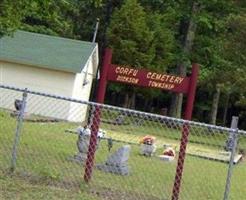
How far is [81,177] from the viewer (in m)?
10.9

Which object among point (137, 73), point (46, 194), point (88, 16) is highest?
point (88, 16)

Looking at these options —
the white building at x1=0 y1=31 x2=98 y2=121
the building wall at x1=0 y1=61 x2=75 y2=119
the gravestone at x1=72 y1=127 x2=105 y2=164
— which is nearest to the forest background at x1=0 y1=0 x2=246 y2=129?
the white building at x1=0 y1=31 x2=98 y2=121

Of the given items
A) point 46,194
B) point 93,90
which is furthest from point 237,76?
point 46,194

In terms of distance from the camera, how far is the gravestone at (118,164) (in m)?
12.0

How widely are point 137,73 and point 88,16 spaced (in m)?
40.6

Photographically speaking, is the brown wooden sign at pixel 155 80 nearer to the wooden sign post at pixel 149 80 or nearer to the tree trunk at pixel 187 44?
the wooden sign post at pixel 149 80

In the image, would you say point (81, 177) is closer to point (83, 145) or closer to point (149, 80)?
point (149, 80)

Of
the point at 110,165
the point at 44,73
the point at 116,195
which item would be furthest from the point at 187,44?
the point at 116,195

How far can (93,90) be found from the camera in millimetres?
45719

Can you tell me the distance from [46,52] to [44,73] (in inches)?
59.3

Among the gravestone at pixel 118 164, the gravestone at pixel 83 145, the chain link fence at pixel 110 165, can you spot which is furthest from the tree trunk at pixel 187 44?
the gravestone at pixel 118 164

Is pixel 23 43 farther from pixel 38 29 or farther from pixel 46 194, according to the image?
pixel 46 194

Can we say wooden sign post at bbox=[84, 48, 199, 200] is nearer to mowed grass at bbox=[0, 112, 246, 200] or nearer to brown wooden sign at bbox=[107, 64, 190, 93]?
brown wooden sign at bbox=[107, 64, 190, 93]

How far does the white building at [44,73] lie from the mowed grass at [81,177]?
12.2 m
